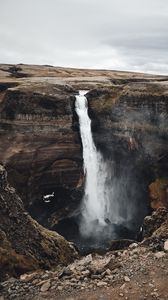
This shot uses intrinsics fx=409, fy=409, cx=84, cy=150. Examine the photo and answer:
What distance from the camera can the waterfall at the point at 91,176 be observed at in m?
49.4

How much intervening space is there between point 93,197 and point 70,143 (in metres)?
7.39

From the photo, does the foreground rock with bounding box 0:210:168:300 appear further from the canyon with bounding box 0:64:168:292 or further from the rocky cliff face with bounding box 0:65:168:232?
the rocky cliff face with bounding box 0:65:168:232

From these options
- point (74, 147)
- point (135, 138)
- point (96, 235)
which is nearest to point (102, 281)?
point (96, 235)

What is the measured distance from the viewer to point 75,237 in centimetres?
4272

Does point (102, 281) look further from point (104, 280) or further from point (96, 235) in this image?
point (96, 235)

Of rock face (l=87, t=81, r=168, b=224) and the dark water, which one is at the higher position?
rock face (l=87, t=81, r=168, b=224)

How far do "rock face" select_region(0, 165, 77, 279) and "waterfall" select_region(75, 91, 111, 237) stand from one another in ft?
93.2

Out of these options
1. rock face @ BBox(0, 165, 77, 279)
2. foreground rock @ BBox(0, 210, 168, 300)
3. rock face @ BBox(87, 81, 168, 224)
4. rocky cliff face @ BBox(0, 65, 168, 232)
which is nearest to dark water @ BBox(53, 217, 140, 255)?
rocky cliff face @ BBox(0, 65, 168, 232)

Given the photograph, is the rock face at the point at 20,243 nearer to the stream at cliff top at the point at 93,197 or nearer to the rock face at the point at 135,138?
the stream at cliff top at the point at 93,197

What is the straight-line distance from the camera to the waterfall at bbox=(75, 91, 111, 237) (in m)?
49.4

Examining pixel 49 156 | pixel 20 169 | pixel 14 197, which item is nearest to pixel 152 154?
pixel 49 156

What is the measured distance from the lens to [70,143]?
4878 centimetres

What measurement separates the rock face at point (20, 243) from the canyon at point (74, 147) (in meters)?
25.0

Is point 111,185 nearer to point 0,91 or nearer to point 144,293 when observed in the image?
point 0,91
